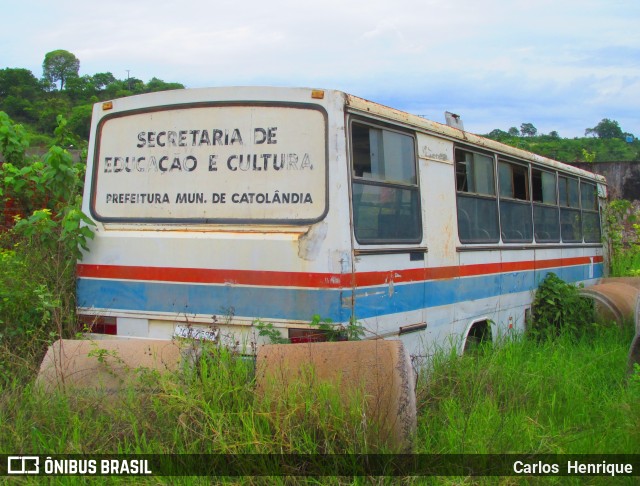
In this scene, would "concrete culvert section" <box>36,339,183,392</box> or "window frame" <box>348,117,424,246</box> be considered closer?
"concrete culvert section" <box>36,339,183,392</box>

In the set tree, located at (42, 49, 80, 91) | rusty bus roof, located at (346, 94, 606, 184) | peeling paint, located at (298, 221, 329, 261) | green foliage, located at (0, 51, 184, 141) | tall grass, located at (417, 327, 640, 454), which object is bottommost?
tall grass, located at (417, 327, 640, 454)

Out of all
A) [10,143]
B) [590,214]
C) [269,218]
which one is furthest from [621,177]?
[269,218]

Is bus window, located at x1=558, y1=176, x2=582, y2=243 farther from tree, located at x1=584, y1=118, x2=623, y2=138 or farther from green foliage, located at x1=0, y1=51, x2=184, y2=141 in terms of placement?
tree, located at x1=584, y1=118, x2=623, y2=138

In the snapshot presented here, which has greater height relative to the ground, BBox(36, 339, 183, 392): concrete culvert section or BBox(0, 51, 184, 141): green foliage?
BBox(0, 51, 184, 141): green foliage

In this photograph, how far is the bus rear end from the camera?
486cm

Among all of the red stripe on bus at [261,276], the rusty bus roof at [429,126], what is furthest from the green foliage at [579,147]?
the red stripe on bus at [261,276]

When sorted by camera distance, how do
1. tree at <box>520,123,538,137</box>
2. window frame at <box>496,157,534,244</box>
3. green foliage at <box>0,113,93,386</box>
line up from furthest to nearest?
tree at <box>520,123,538,137</box>, window frame at <box>496,157,534,244</box>, green foliage at <box>0,113,93,386</box>

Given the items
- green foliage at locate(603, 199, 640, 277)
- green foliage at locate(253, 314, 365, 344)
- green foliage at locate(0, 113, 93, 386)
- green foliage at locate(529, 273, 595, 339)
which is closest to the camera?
green foliage at locate(253, 314, 365, 344)

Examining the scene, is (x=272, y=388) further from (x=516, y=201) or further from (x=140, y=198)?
(x=516, y=201)

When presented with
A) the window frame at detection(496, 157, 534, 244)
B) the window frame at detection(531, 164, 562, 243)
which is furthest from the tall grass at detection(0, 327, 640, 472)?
the window frame at detection(531, 164, 562, 243)

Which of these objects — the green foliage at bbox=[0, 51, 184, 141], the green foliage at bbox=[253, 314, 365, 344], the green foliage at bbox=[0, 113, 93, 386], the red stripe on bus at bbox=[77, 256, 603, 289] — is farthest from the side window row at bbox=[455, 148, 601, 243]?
the green foliage at bbox=[0, 51, 184, 141]

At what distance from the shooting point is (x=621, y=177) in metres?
18.8

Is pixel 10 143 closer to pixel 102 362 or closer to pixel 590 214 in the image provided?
pixel 102 362

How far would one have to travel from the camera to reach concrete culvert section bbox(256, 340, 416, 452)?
13.3 feet
